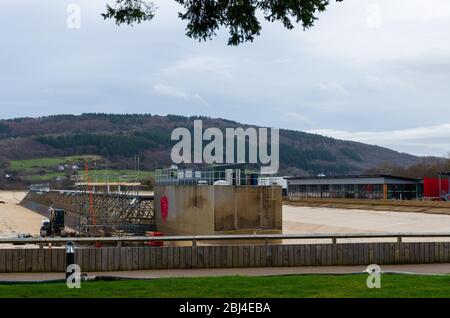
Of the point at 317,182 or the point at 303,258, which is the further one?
the point at 317,182

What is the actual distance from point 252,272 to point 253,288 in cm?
430

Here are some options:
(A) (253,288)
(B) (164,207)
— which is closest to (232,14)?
(A) (253,288)

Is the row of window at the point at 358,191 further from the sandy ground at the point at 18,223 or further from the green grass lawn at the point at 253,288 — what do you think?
the green grass lawn at the point at 253,288

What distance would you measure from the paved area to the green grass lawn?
1782 millimetres

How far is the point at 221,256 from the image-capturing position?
56.1 ft

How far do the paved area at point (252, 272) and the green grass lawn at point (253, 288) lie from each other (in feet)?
5.85

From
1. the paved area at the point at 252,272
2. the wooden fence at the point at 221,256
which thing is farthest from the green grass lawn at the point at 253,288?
the wooden fence at the point at 221,256

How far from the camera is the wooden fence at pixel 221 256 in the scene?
16094 mm

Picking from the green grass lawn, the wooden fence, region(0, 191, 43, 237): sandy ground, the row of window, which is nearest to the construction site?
the wooden fence

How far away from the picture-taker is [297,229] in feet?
192
